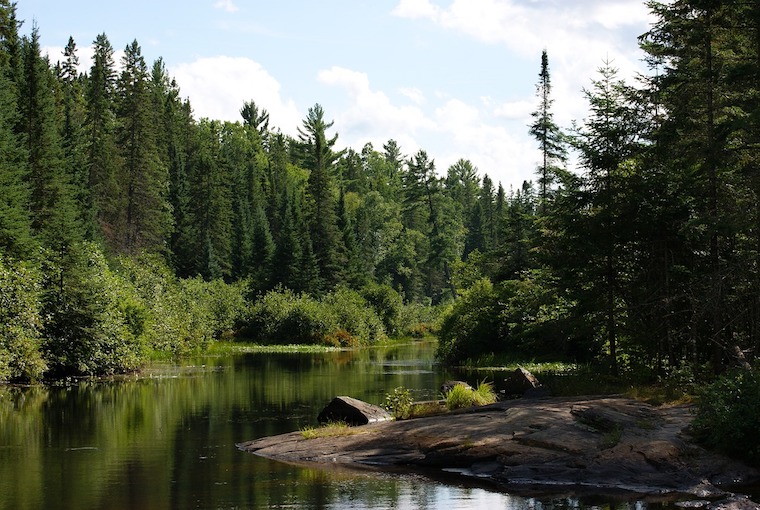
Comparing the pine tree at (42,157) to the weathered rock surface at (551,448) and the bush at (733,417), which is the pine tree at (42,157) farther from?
the bush at (733,417)

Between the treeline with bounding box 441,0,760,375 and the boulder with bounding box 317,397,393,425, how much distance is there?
25.3 feet

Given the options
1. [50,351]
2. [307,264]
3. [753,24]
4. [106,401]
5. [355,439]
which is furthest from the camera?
[307,264]

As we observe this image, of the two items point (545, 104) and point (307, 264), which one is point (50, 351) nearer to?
point (545, 104)

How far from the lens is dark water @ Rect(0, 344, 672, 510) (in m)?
16.5

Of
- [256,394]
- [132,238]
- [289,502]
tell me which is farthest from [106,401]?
[132,238]

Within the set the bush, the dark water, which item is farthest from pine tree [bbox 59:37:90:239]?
the bush

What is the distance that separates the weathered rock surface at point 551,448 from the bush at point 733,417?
34cm

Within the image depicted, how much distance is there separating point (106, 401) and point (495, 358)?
24046 millimetres

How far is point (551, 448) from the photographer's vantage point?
19.1 meters

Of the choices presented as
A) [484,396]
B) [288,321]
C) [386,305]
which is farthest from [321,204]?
[484,396]

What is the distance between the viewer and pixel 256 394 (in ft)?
119

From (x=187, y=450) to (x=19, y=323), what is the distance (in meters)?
17.8

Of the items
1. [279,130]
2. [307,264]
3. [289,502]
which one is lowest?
[289,502]

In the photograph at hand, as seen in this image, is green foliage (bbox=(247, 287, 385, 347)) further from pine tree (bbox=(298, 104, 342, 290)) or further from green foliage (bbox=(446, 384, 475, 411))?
green foliage (bbox=(446, 384, 475, 411))
